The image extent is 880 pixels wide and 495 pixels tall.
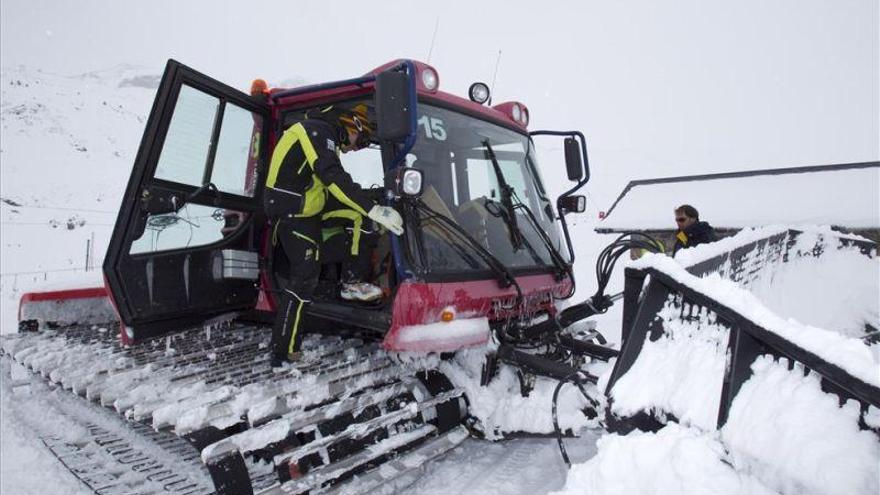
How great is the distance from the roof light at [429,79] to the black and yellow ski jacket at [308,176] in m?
0.67

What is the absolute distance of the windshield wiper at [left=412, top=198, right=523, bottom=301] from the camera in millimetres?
3301

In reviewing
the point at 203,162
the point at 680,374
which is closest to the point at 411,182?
the point at 680,374

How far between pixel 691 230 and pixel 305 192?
4412 mm

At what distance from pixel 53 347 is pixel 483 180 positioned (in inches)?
139

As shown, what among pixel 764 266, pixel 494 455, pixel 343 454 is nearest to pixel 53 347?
pixel 343 454

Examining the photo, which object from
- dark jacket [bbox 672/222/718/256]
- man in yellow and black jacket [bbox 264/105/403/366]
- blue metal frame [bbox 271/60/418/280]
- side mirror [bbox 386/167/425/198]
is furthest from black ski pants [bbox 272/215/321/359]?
dark jacket [bbox 672/222/718/256]

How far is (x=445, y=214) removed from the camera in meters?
3.43

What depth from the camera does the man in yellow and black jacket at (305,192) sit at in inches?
128

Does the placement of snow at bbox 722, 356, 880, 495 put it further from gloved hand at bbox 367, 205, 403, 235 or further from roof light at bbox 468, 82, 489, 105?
roof light at bbox 468, 82, 489, 105

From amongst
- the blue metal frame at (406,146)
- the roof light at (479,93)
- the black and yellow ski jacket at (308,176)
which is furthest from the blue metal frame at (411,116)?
the roof light at (479,93)

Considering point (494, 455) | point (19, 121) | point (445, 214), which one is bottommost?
point (494, 455)

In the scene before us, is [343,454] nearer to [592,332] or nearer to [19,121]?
[592,332]

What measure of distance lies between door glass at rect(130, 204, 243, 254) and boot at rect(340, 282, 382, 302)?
1222 millimetres

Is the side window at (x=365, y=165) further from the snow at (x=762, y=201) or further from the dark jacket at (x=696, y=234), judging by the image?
the snow at (x=762, y=201)
